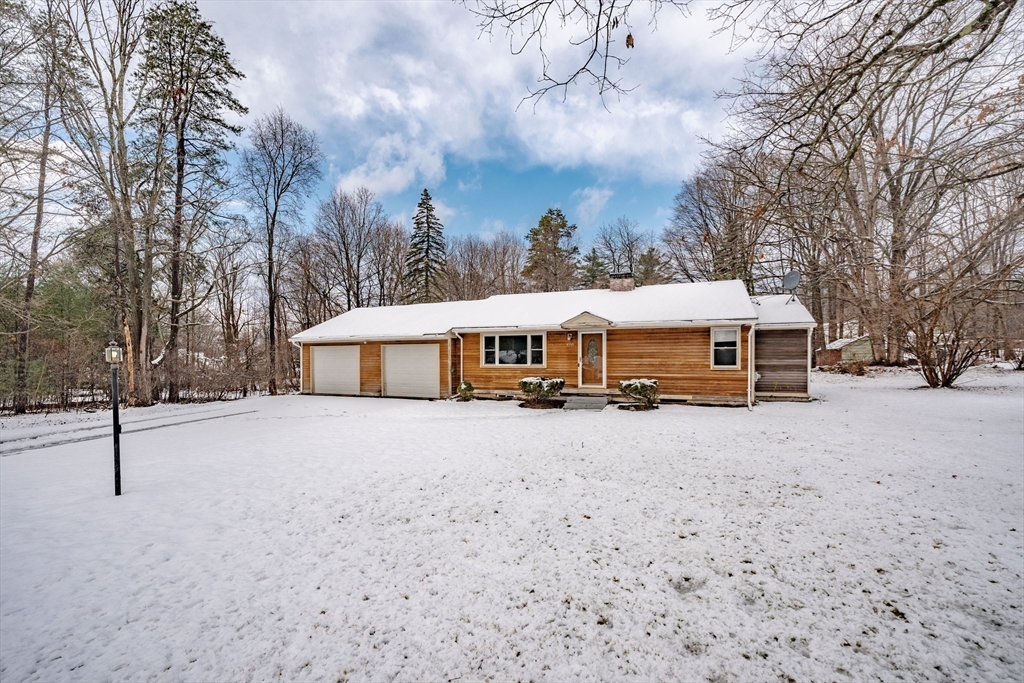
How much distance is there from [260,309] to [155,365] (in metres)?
11.4

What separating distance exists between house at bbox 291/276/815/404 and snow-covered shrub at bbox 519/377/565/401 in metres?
0.78

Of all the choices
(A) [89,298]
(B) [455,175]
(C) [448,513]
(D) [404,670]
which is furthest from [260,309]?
(D) [404,670]

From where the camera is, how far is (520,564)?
3.51 metres

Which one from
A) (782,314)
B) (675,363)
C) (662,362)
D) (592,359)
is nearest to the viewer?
(675,363)

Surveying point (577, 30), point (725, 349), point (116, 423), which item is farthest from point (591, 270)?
point (116, 423)

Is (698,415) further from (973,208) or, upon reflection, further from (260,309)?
(260,309)

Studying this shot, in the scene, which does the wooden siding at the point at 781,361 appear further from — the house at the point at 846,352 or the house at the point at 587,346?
the house at the point at 846,352

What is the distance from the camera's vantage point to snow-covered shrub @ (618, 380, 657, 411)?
440 inches

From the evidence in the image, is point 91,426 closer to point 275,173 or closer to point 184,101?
point 184,101

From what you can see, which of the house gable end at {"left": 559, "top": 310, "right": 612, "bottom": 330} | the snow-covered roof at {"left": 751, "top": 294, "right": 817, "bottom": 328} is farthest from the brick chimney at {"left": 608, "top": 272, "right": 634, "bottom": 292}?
the snow-covered roof at {"left": 751, "top": 294, "right": 817, "bottom": 328}

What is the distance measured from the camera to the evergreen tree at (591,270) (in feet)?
97.1

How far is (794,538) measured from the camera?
382cm

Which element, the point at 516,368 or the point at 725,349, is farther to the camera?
the point at 516,368

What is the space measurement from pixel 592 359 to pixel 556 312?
2.16 m
